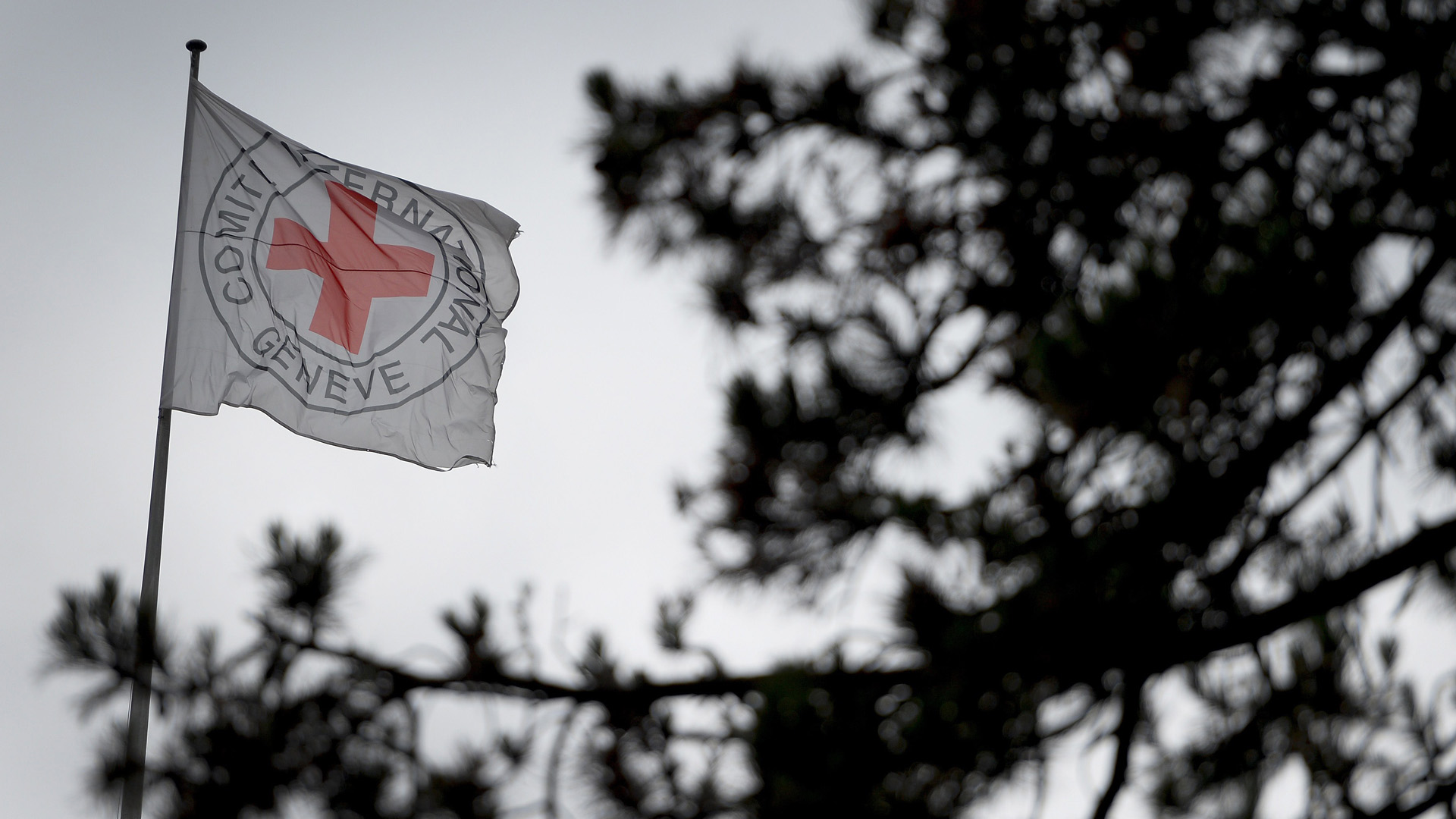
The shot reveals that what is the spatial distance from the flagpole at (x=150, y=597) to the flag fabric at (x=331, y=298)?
0.09 feet

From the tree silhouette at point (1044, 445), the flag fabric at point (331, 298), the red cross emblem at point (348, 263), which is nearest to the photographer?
the tree silhouette at point (1044, 445)

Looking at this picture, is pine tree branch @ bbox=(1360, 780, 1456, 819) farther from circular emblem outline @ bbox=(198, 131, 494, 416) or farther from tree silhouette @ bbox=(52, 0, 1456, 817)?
circular emblem outline @ bbox=(198, 131, 494, 416)

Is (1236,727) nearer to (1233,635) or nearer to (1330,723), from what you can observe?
(1330,723)

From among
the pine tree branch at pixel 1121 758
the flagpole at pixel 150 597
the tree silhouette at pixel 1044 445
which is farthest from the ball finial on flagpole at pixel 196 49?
the pine tree branch at pixel 1121 758

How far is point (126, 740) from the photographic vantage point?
5.97 feet

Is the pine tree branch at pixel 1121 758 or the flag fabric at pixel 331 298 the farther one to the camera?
the flag fabric at pixel 331 298

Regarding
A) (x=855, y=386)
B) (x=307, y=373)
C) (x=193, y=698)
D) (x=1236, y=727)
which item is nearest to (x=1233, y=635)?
(x=1236, y=727)

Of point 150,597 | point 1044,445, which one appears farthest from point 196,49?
point 1044,445

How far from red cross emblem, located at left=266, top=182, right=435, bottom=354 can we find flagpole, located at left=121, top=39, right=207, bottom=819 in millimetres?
471

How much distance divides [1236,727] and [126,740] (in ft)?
7.26

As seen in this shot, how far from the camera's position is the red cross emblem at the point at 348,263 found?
4508mm

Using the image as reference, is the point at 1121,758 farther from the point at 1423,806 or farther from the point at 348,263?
the point at 348,263

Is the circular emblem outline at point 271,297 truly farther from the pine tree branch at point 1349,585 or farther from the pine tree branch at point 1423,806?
the pine tree branch at point 1423,806

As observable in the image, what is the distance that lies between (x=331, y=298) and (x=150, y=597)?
151cm
